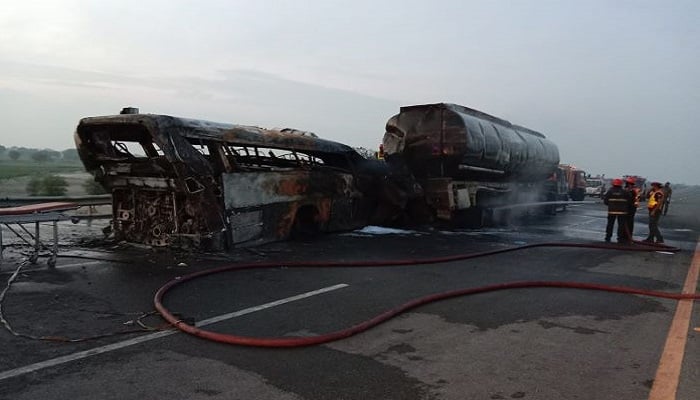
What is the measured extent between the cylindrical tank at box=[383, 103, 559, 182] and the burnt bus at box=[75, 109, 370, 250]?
3.78 metres

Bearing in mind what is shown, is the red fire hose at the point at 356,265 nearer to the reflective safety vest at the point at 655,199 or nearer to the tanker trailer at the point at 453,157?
the reflective safety vest at the point at 655,199

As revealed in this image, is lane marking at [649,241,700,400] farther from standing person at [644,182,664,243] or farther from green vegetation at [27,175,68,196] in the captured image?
green vegetation at [27,175,68,196]

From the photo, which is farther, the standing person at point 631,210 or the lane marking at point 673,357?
the standing person at point 631,210

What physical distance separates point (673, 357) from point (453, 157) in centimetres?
971

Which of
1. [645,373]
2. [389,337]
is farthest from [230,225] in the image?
[645,373]

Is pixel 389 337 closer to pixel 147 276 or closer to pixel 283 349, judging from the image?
pixel 283 349

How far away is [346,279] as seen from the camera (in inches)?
305

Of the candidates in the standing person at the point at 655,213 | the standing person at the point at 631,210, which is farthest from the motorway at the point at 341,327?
the standing person at the point at 655,213

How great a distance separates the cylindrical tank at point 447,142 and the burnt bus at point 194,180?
12.4ft

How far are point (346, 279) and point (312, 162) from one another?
471 centimetres

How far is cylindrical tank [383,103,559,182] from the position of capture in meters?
14.0

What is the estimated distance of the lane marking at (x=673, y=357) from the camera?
3869mm

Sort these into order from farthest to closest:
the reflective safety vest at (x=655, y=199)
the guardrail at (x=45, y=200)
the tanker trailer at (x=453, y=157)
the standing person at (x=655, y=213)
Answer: the tanker trailer at (x=453, y=157) < the guardrail at (x=45, y=200) < the reflective safety vest at (x=655, y=199) < the standing person at (x=655, y=213)

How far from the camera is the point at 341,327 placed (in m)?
5.35
